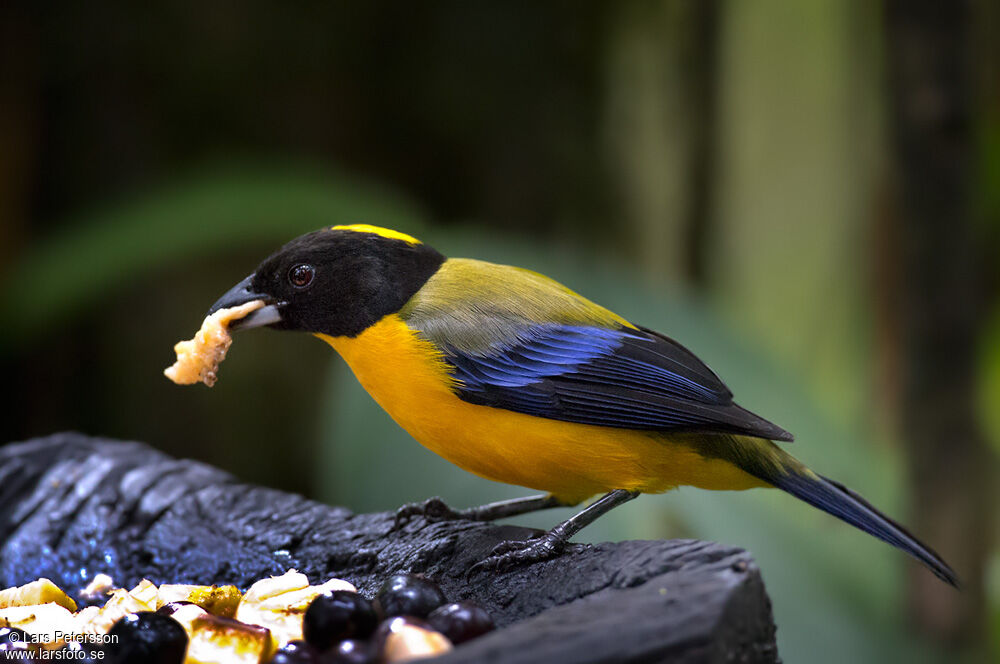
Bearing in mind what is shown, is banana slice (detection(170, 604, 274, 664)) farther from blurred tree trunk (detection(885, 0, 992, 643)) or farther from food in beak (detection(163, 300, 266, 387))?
blurred tree trunk (detection(885, 0, 992, 643))

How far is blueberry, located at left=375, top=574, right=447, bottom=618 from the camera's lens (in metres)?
1.73

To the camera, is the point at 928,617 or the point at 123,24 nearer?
the point at 928,617

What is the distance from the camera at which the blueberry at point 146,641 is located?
60.9 inches

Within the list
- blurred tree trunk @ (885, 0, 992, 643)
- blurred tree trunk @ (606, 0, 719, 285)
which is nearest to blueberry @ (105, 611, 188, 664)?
blurred tree trunk @ (885, 0, 992, 643)

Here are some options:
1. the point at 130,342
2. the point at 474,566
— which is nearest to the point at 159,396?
the point at 130,342

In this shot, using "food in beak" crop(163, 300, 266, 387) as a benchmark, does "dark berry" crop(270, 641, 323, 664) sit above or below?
below

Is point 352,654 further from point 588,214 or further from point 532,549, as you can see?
point 588,214

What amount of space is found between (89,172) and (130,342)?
0.88 meters

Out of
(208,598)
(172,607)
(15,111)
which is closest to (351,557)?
(208,598)

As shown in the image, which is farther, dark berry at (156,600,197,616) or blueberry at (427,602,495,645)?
dark berry at (156,600,197,616)

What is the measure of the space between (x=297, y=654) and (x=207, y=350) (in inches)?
35.8

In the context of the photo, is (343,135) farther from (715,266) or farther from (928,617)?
(928,617)

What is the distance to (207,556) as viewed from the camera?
2.34 meters

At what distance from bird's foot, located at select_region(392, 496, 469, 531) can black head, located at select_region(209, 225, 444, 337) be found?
16.6 inches
